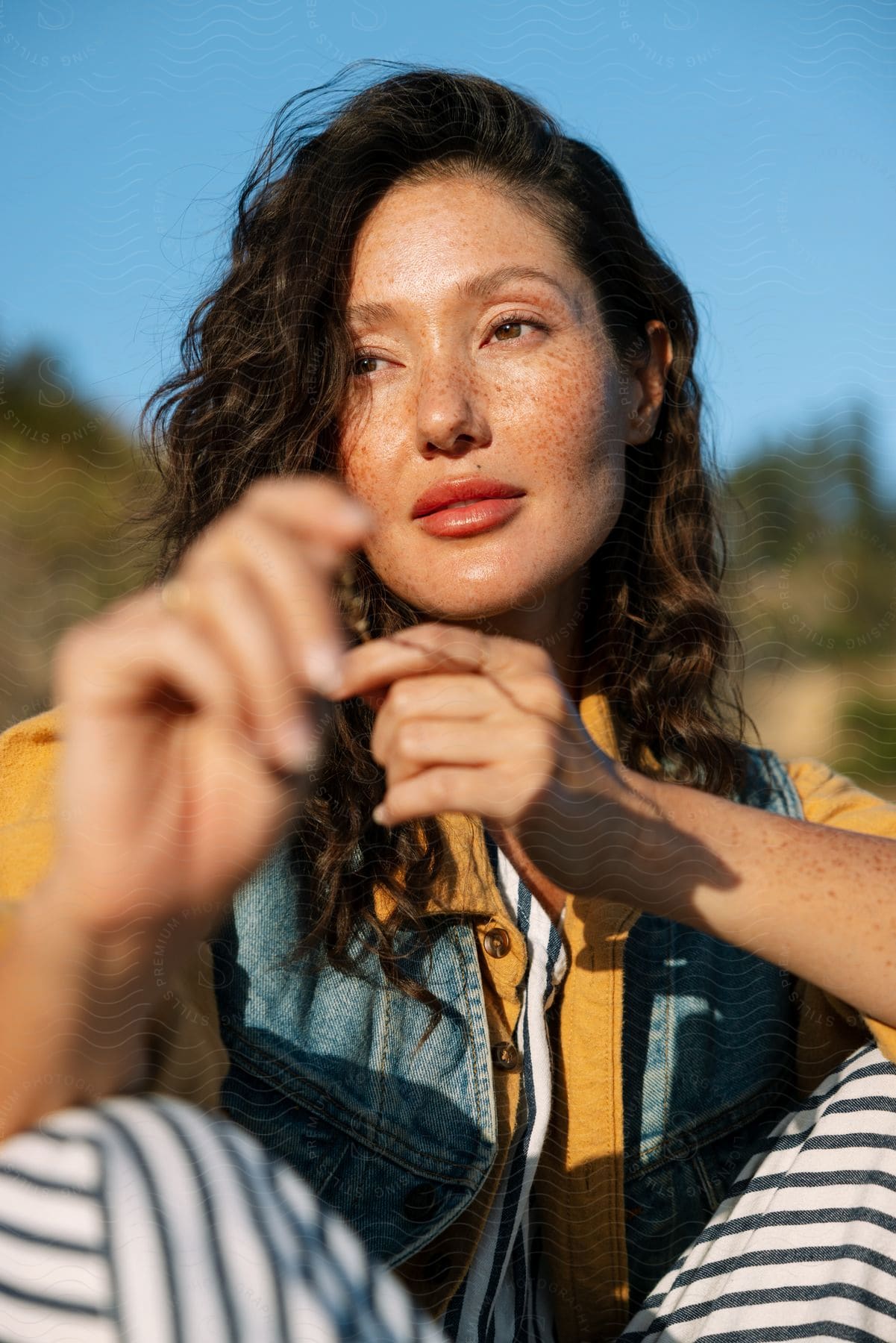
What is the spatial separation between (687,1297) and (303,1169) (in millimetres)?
262

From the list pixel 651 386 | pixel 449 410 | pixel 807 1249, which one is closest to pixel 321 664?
pixel 449 410

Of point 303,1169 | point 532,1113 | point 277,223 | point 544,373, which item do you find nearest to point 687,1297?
point 532,1113

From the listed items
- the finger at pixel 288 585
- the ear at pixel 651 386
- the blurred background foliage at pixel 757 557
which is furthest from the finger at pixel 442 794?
the ear at pixel 651 386

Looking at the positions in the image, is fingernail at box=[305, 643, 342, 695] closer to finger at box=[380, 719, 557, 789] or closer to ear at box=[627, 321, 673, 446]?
finger at box=[380, 719, 557, 789]

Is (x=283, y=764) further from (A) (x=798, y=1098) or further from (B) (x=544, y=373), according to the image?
(A) (x=798, y=1098)

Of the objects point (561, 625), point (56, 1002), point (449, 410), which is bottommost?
point (56, 1002)

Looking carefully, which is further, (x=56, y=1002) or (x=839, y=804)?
(x=839, y=804)

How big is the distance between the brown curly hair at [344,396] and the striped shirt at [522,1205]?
0.25ft

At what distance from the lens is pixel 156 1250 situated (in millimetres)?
507

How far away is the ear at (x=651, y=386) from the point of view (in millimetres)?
986

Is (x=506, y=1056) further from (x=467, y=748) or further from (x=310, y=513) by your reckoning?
(x=310, y=513)

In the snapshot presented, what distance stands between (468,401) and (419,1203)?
21.1 inches

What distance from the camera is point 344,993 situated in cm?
80

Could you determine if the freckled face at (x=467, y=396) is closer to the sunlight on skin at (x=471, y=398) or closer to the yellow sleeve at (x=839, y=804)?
the sunlight on skin at (x=471, y=398)
